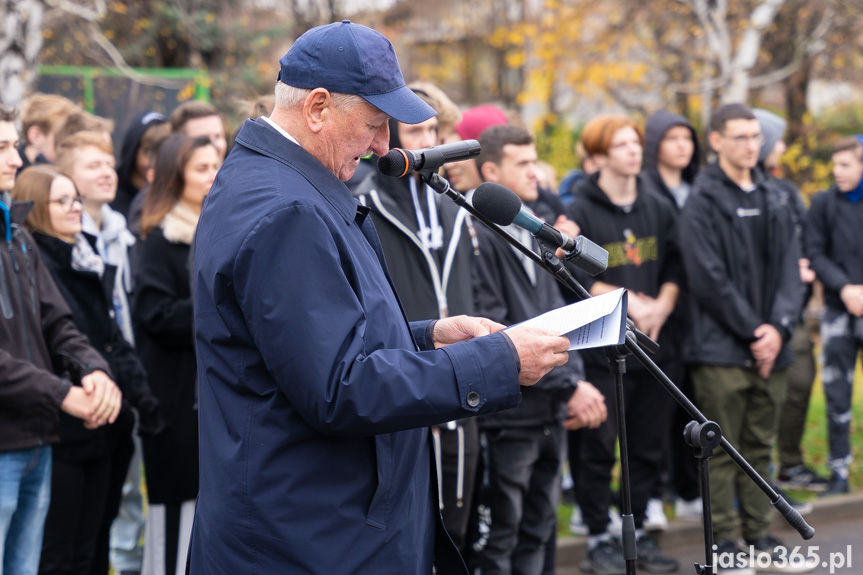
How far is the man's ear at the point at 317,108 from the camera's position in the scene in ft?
8.02

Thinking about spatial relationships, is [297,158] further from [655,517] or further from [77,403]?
[655,517]

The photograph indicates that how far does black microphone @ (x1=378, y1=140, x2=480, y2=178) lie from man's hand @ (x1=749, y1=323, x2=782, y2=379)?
3.23 meters

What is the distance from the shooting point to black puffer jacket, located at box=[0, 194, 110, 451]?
3.85m

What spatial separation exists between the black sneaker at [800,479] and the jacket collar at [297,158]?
5447 millimetres

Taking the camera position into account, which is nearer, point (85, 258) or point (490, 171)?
point (85, 258)

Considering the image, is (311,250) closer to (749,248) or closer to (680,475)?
(749,248)

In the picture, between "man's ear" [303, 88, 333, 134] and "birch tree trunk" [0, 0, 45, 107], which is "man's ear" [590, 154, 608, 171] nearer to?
"man's ear" [303, 88, 333, 134]

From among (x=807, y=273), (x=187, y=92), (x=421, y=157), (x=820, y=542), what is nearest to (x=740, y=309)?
(x=807, y=273)

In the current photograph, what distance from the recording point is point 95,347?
455 centimetres

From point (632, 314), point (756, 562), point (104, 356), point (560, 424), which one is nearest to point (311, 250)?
point (104, 356)

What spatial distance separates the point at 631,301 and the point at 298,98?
363 cm

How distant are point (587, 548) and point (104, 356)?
2.98 m

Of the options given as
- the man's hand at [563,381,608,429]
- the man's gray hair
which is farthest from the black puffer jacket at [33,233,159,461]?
the man's gray hair

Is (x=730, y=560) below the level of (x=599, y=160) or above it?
below
